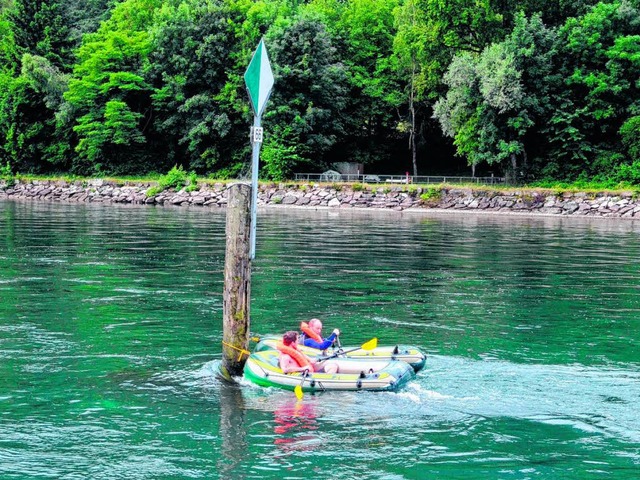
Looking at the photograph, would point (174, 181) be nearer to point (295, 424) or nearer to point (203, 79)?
point (203, 79)

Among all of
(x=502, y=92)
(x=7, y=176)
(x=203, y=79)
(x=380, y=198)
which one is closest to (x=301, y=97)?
(x=203, y=79)

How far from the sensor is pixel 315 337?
1345 centimetres

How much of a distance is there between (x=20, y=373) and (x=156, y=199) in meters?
48.8

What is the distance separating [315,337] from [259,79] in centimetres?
426

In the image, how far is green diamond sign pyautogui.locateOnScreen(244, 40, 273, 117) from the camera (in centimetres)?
1200

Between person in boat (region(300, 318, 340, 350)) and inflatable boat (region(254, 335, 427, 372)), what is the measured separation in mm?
129

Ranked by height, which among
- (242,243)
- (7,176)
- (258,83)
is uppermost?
(258,83)

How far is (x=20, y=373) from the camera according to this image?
1284 centimetres

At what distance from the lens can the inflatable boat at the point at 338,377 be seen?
1178 cm

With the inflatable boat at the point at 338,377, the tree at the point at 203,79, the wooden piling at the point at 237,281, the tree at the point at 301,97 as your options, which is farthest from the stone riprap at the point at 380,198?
the wooden piling at the point at 237,281

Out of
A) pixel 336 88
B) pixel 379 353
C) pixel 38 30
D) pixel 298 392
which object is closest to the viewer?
pixel 298 392

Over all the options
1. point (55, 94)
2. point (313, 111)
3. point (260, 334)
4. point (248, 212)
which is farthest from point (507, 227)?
point (55, 94)

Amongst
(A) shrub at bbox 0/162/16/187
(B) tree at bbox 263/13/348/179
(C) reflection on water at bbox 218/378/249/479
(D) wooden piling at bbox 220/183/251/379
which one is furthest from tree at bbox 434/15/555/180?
(C) reflection on water at bbox 218/378/249/479

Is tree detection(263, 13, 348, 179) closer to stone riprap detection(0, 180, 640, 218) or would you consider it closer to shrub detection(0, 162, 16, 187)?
stone riprap detection(0, 180, 640, 218)
